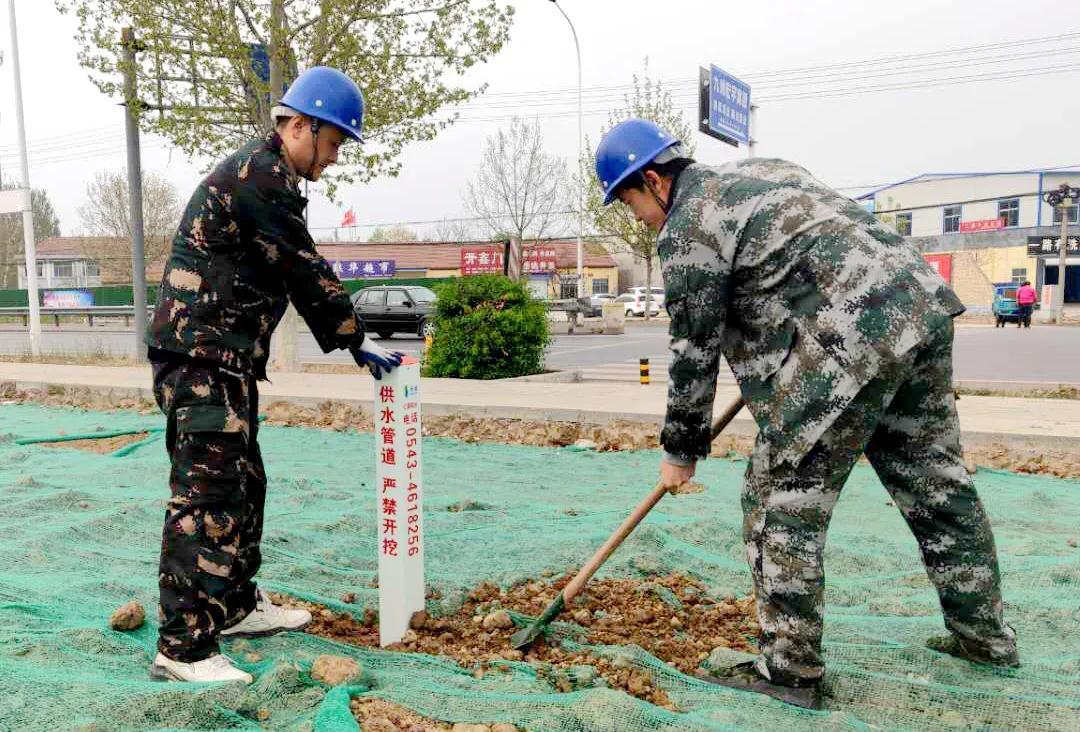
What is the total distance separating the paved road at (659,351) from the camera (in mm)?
13359

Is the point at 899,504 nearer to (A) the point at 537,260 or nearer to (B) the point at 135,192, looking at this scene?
(B) the point at 135,192

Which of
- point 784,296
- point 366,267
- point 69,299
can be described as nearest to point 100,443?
point 784,296

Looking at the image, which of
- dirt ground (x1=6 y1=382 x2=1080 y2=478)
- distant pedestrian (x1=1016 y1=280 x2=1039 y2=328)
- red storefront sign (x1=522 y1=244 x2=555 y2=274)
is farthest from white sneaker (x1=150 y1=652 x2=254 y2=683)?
red storefront sign (x1=522 y1=244 x2=555 y2=274)

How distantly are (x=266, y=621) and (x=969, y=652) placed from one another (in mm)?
2300

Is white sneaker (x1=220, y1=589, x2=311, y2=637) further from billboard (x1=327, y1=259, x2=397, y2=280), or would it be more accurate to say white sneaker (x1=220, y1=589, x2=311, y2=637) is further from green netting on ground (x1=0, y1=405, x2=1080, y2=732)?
billboard (x1=327, y1=259, x2=397, y2=280)

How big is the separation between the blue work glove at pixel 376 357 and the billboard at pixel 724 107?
53.3ft

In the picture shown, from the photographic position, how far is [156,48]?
36.6ft

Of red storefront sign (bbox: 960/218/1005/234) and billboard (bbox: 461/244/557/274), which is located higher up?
red storefront sign (bbox: 960/218/1005/234)

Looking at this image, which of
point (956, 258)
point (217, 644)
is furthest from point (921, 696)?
point (956, 258)

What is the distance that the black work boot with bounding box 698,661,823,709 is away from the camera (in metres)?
2.47

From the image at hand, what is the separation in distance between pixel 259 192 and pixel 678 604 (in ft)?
6.91

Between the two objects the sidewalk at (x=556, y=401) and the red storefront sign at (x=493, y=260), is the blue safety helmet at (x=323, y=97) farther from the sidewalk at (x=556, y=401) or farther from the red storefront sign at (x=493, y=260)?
the red storefront sign at (x=493, y=260)

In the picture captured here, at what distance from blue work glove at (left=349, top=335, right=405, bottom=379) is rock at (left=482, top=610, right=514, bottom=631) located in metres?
0.94

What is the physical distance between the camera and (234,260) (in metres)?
2.65
